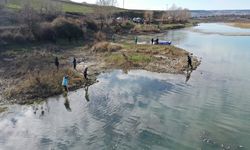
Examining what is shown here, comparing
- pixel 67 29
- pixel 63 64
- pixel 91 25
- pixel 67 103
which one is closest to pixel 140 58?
pixel 63 64

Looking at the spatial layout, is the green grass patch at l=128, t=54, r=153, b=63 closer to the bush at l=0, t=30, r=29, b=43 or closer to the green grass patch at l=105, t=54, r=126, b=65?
the green grass patch at l=105, t=54, r=126, b=65

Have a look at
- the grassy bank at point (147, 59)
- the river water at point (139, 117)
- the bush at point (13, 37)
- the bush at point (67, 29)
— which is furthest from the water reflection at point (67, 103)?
the bush at point (67, 29)

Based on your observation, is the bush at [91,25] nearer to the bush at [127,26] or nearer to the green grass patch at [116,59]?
the bush at [127,26]

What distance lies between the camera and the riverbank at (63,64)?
33781mm

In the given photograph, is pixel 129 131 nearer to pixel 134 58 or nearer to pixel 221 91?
pixel 221 91

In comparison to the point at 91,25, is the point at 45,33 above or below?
below

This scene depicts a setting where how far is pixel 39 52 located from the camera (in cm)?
5381

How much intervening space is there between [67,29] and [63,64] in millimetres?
23563

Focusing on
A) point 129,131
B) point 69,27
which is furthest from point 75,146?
point 69,27

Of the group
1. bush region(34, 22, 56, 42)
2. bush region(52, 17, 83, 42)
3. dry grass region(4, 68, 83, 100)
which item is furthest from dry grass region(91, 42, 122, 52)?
dry grass region(4, 68, 83, 100)

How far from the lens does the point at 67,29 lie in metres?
69.0

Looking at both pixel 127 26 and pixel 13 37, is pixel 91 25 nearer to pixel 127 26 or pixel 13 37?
pixel 127 26

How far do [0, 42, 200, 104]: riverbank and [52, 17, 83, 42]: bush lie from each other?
487cm

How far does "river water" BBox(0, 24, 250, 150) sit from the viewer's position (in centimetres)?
2308
